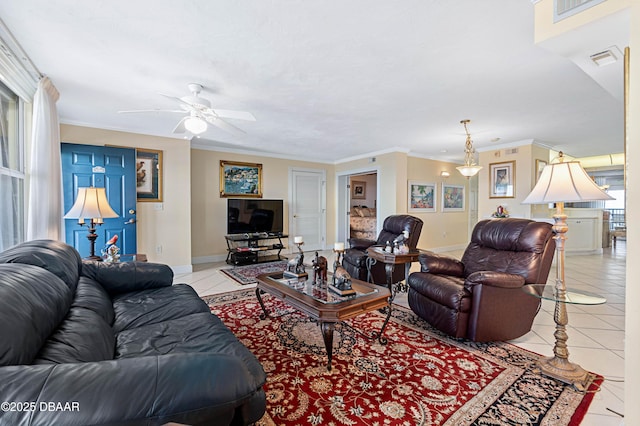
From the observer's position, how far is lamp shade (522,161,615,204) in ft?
5.75

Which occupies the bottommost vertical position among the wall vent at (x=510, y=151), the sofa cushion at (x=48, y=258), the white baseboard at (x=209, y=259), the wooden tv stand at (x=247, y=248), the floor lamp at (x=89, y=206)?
the white baseboard at (x=209, y=259)

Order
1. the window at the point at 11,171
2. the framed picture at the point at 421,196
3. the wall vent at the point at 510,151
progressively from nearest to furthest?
1. the window at the point at 11,171
2. the wall vent at the point at 510,151
3. the framed picture at the point at 421,196

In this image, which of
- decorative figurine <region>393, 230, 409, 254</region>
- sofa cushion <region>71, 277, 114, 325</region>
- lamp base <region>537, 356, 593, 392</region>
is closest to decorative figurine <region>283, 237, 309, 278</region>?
decorative figurine <region>393, 230, 409, 254</region>

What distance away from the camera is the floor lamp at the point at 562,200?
5.75 feet

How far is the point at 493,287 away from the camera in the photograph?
7.07 ft

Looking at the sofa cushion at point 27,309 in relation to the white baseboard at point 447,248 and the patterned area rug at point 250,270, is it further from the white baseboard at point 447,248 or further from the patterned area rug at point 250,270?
the white baseboard at point 447,248

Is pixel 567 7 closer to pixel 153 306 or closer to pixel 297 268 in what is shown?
pixel 297 268

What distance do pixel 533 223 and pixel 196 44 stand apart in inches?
124

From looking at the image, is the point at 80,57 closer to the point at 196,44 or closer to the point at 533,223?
the point at 196,44

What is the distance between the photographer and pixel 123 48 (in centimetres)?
215

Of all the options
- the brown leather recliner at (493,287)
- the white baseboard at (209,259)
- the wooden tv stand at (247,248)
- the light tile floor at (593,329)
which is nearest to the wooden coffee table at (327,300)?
the brown leather recliner at (493,287)

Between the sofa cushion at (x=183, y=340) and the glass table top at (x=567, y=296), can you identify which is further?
the glass table top at (x=567, y=296)

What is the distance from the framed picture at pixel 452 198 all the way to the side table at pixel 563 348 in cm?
534

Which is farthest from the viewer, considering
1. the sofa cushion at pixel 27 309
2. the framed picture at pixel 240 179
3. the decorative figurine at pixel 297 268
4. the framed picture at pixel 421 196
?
the framed picture at pixel 421 196
